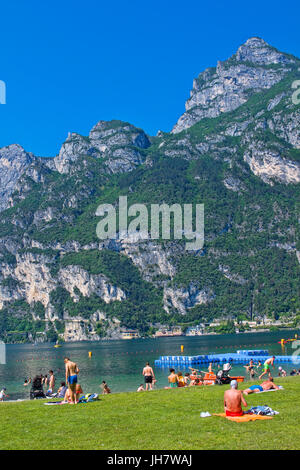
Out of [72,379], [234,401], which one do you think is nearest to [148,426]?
[234,401]

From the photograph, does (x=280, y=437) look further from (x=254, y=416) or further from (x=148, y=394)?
(x=148, y=394)

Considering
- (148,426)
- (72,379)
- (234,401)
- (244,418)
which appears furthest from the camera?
(72,379)

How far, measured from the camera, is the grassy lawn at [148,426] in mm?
18266

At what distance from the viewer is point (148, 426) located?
21.3 meters

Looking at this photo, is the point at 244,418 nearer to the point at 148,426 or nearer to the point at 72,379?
the point at 148,426

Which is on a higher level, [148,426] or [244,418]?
[244,418]

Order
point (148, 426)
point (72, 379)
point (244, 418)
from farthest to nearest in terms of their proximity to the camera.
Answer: point (72, 379), point (244, 418), point (148, 426)

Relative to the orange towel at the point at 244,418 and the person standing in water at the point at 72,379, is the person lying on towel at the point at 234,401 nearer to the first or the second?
the orange towel at the point at 244,418

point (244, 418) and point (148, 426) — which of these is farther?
point (244, 418)

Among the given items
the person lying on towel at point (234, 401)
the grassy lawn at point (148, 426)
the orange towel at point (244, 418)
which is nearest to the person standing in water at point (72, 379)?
the grassy lawn at point (148, 426)
